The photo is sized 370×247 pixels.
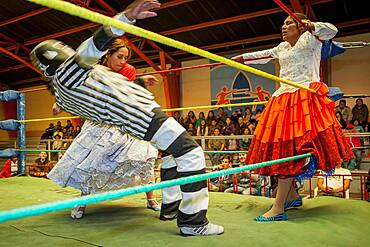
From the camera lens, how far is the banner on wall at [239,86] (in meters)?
8.44

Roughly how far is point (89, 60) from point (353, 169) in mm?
4893

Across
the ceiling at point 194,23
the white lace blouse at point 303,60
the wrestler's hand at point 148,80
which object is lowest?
the wrestler's hand at point 148,80

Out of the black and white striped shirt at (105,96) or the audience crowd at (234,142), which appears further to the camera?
the audience crowd at (234,142)

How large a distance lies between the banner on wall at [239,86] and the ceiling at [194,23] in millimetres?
520

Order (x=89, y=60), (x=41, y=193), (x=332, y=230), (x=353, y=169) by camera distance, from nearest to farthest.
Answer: (x=89, y=60) → (x=332, y=230) → (x=41, y=193) → (x=353, y=169)

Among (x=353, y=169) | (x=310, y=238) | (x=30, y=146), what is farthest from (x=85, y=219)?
(x=30, y=146)

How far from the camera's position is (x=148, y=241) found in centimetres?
144

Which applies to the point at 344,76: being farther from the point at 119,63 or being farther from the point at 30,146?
the point at 30,146

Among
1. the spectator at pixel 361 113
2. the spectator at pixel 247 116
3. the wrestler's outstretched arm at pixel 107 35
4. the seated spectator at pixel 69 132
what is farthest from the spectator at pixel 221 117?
the wrestler's outstretched arm at pixel 107 35

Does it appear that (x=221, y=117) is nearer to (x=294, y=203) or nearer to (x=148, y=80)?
(x=294, y=203)

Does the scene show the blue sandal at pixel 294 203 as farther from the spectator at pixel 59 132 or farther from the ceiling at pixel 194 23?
the spectator at pixel 59 132

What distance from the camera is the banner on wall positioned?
8438mm

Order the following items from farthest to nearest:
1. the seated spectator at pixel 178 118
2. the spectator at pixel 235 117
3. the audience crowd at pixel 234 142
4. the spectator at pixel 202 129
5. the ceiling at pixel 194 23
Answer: the seated spectator at pixel 178 118, the spectator at pixel 202 129, the spectator at pixel 235 117, the ceiling at pixel 194 23, the audience crowd at pixel 234 142

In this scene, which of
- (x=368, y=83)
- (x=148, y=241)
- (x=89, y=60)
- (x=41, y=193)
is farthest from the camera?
(x=368, y=83)
